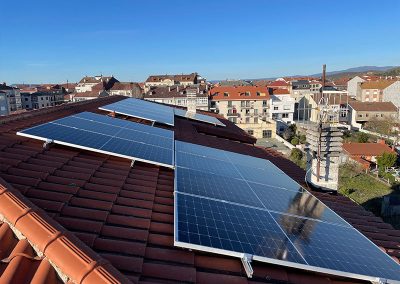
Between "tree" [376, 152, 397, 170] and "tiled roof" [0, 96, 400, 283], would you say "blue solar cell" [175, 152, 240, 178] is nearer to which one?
"tiled roof" [0, 96, 400, 283]

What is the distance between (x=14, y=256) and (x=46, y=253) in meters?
0.43

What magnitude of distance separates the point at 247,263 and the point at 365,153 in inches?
1930

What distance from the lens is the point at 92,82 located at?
113 meters

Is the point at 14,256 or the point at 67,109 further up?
Result: the point at 67,109

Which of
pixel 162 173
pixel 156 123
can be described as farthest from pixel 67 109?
pixel 162 173

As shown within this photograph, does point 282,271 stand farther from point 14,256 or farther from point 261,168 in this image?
point 261,168

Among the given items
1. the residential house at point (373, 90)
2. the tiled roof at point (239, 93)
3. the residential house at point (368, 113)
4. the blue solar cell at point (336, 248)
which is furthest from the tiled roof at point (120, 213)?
the residential house at point (373, 90)

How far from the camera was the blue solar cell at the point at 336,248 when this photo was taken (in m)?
4.76

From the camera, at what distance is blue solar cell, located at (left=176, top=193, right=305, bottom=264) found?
14.7 feet

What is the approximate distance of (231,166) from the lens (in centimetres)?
917

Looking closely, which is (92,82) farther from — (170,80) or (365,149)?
(365,149)

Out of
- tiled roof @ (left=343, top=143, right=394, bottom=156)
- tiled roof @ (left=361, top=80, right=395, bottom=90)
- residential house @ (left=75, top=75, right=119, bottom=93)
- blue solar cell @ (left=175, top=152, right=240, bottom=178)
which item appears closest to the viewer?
blue solar cell @ (left=175, top=152, right=240, bottom=178)

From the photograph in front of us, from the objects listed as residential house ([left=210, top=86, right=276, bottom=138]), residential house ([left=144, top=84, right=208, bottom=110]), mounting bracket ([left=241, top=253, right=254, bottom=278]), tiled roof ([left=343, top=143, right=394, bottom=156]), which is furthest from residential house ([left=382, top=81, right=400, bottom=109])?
mounting bracket ([left=241, top=253, right=254, bottom=278])

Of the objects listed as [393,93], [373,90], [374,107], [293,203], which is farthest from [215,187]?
[373,90]
